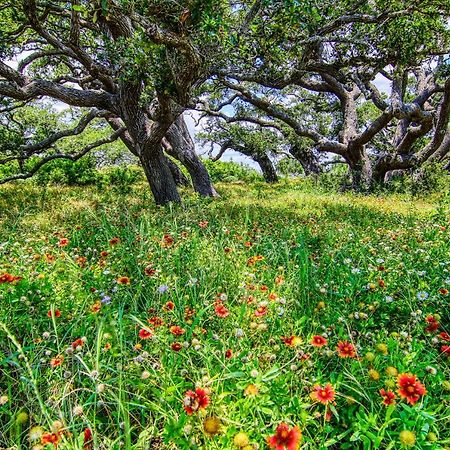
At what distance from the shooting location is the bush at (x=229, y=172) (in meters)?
18.4

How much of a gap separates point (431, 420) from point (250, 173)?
1975 cm

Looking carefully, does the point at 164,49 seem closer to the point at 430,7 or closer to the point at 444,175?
the point at 430,7

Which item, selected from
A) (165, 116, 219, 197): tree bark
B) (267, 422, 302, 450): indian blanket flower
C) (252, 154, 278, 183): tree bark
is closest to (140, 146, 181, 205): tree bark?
(165, 116, 219, 197): tree bark

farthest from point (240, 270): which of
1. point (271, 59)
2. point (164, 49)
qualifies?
point (271, 59)

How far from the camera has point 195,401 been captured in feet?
4.20

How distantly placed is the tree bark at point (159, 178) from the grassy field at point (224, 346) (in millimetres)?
3646

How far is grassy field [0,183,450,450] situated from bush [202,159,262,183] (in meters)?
14.7

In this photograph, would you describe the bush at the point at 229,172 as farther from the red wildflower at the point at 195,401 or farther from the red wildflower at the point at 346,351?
the red wildflower at the point at 195,401

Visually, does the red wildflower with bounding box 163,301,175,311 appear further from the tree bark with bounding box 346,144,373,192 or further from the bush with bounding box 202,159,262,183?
the bush with bounding box 202,159,262,183

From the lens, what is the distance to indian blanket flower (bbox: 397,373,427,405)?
A: 1.27 m

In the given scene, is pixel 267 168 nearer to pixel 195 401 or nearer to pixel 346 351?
pixel 346 351

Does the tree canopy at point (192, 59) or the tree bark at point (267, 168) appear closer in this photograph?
the tree canopy at point (192, 59)

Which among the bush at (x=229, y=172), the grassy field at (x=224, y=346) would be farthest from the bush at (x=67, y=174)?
the grassy field at (x=224, y=346)

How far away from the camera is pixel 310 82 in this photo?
12883mm
